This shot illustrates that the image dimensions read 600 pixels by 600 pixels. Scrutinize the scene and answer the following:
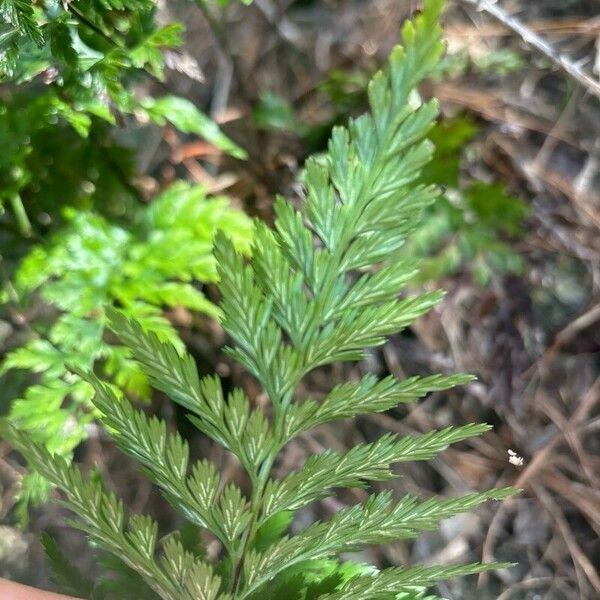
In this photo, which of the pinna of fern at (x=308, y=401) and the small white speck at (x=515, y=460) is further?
the small white speck at (x=515, y=460)

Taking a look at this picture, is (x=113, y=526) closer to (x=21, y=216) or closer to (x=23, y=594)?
(x=23, y=594)

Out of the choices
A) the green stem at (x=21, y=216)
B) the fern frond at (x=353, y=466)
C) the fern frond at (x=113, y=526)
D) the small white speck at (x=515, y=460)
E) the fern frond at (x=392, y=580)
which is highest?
the green stem at (x=21, y=216)

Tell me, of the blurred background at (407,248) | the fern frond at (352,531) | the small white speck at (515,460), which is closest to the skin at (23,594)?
the blurred background at (407,248)

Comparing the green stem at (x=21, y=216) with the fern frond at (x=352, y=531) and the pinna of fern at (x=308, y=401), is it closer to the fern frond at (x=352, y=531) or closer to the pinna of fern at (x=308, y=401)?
the pinna of fern at (x=308, y=401)

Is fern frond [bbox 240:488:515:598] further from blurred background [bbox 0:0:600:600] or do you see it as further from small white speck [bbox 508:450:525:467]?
small white speck [bbox 508:450:525:467]

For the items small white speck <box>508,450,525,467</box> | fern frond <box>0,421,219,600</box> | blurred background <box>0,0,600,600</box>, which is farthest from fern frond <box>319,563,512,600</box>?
small white speck <box>508,450,525,467</box>

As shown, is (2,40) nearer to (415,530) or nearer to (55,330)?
(55,330)

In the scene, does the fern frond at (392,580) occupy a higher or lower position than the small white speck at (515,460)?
higher

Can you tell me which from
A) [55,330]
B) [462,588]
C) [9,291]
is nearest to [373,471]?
[462,588]
